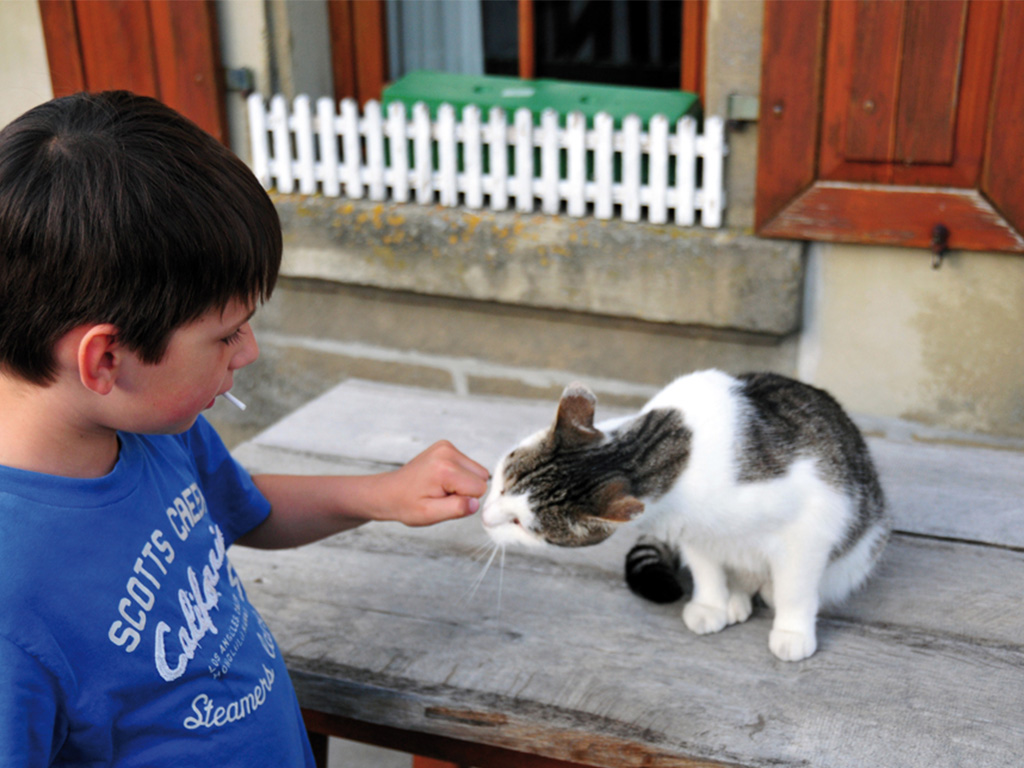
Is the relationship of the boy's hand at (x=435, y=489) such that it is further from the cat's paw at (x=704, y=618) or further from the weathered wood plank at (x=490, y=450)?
the weathered wood plank at (x=490, y=450)

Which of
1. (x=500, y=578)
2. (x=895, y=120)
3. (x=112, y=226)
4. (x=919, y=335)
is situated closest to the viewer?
(x=112, y=226)

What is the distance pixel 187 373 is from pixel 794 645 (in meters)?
0.82

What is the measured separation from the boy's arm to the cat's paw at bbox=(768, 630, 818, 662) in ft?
1.42

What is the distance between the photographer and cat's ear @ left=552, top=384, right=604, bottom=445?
4.59 feet

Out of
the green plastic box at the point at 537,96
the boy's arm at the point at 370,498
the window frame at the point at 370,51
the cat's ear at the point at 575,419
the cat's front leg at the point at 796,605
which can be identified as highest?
the window frame at the point at 370,51

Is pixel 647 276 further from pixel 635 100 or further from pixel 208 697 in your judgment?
pixel 208 697

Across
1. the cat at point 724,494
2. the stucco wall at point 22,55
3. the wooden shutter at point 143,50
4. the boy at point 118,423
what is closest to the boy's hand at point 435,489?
the cat at point 724,494

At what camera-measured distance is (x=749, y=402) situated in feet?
4.60

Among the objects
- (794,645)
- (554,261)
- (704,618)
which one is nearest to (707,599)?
(704,618)

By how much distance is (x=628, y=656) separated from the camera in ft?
4.10

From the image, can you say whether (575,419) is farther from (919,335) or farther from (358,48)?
(358,48)

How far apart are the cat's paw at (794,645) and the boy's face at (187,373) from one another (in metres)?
0.78

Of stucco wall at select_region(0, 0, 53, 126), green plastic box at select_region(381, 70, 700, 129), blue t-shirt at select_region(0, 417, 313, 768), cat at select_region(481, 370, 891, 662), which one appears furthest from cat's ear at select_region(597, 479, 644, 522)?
stucco wall at select_region(0, 0, 53, 126)

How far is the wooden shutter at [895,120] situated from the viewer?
2.15 m
